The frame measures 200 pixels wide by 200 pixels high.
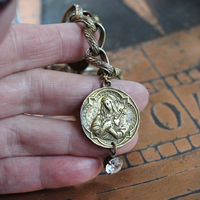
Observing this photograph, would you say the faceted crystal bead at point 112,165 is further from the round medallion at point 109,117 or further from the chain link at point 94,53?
the chain link at point 94,53

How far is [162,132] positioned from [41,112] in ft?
3.47

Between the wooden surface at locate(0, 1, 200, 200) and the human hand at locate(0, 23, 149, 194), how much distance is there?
157 millimetres

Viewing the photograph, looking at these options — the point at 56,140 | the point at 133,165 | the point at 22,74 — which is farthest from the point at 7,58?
the point at 133,165

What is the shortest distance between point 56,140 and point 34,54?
2.25 feet

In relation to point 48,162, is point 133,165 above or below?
below

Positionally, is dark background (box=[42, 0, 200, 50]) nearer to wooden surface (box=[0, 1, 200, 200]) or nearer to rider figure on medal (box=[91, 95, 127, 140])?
wooden surface (box=[0, 1, 200, 200])

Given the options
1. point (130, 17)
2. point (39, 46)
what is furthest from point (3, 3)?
point (130, 17)

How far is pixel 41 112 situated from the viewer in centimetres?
184

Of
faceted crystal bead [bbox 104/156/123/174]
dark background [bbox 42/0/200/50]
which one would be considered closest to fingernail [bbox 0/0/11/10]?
faceted crystal bead [bbox 104/156/123/174]

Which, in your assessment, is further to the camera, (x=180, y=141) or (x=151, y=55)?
(x=151, y=55)

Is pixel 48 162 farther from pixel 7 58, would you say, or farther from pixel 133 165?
pixel 7 58

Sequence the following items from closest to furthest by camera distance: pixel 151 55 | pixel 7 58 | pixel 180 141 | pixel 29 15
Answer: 1. pixel 7 58
2. pixel 180 141
3. pixel 151 55
4. pixel 29 15

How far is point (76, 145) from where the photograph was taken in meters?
1.68

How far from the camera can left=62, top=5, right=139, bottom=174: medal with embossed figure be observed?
5.46 feet
